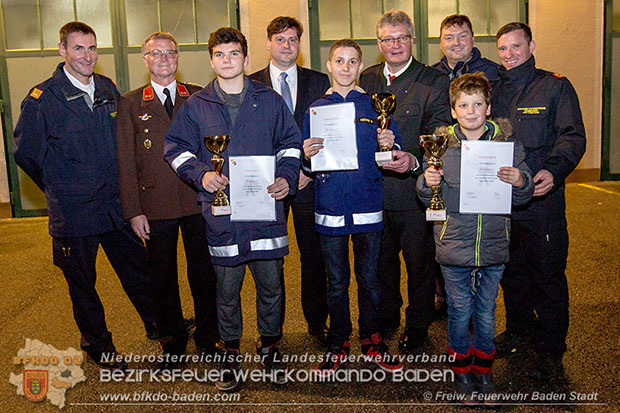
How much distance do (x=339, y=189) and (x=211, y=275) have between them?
112cm

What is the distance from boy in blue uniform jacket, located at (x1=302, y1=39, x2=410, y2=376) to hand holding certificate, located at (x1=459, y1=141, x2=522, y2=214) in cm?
52

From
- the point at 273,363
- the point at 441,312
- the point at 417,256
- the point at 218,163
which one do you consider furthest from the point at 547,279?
the point at 218,163

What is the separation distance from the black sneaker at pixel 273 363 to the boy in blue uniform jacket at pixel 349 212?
0.24 m

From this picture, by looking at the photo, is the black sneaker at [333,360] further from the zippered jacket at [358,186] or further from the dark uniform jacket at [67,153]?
the dark uniform jacket at [67,153]

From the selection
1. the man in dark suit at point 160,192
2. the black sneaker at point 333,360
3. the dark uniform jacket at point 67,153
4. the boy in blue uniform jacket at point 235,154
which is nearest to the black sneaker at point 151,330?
the man in dark suit at point 160,192

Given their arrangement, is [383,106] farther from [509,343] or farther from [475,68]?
[509,343]

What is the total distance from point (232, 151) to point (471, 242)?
57.6 inches

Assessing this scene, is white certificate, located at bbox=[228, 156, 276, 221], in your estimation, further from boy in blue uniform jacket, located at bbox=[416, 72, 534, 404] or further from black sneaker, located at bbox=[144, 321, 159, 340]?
black sneaker, located at bbox=[144, 321, 159, 340]

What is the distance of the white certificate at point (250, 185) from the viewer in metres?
3.23

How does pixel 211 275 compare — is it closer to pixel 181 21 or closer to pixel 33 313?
pixel 33 313

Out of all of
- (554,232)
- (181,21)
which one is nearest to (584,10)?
(181,21)

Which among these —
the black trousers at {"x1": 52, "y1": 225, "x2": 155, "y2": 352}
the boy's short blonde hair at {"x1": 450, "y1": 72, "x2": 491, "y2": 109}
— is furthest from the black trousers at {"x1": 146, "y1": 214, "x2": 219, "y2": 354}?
the boy's short blonde hair at {"x1": 450, "y1": 72, "x2": 491, "y2": 109}

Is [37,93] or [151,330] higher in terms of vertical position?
[37,93]

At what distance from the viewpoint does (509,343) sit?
3730 millimetres
